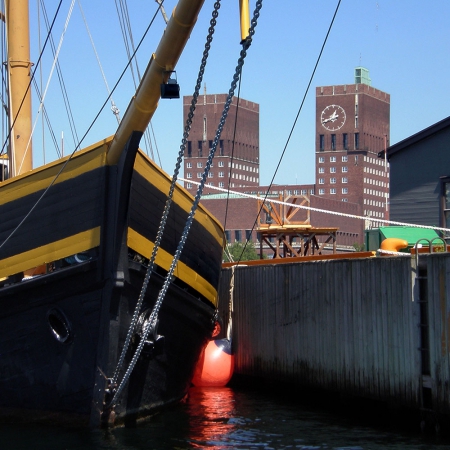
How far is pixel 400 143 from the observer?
66.5 ft

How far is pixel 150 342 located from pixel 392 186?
1224cm

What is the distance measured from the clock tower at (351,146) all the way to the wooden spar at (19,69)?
11768 centimetres

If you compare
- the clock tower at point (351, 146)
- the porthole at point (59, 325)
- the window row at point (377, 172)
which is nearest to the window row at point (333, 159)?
the clock tower at point (351, 146)

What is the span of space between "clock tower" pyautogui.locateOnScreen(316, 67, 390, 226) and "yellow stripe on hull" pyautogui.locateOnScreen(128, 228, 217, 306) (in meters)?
120

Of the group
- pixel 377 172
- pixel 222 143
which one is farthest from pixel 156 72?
pixel 377 172

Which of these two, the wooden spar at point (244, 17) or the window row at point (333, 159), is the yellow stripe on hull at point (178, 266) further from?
the window row at point (333, 159)

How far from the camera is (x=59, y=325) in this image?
10141 millimetres

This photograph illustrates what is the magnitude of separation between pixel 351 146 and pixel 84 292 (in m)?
128

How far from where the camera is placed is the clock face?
136 m

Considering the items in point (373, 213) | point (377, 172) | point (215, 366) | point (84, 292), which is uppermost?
point (377, 172)

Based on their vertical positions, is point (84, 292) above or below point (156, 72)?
below

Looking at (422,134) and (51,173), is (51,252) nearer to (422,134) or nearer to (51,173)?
(51,173)

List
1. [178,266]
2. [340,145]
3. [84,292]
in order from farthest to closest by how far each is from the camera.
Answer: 1. [340,145]
2. [178,266]
3. [84,292]

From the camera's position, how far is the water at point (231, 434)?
9406mm
